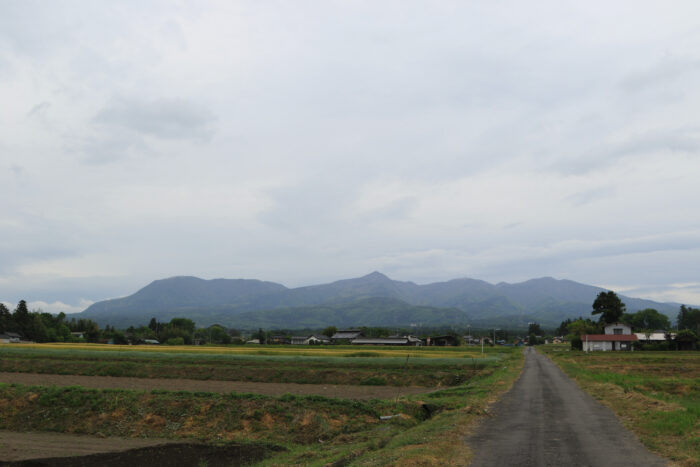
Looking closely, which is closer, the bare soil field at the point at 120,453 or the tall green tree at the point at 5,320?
the bare soil field at the point at 120,453

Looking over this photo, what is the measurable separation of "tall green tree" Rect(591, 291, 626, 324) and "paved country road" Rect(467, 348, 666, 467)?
112387mm

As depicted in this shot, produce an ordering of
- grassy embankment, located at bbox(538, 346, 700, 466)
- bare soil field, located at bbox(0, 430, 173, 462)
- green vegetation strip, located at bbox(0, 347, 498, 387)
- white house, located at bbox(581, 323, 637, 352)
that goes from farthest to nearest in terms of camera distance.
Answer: white house, located at bbox(581, 323, 637, 352), green vegetation strip, located at bbox(0, 347, 498, 387), bare soil field, located at bbox(0, 430, 173, 462), grassy embankment, located at bbox(538, 346, 700, 466)

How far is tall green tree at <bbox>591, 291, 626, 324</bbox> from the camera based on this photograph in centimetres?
12406

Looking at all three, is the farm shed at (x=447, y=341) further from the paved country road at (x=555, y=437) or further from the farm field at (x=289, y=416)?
the paved country road at (x=555, y=437)

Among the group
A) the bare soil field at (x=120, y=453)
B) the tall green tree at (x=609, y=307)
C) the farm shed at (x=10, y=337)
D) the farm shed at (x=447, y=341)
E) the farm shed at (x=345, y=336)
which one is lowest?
the farm shed at (x=345, y=336)

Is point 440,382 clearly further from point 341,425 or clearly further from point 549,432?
point 549,432

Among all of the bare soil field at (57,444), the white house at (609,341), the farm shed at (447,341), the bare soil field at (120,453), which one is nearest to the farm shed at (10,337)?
the farm shed at (447,341)

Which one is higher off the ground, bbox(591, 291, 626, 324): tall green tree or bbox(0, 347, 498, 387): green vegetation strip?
bbox(591, 291, 626, 324): tall green tree

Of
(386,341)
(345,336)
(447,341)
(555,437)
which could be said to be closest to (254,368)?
(555,437)

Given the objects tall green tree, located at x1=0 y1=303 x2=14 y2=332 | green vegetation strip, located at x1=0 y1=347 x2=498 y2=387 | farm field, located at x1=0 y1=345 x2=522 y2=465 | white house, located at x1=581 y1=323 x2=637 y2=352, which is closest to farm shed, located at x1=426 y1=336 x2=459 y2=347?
white house, located at x1=581 y1=323 x2=637 y2=352

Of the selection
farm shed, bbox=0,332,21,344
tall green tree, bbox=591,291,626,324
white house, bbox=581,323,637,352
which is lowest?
farm shed, bbox=0,332,21,344

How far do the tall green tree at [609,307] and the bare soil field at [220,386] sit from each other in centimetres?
10540

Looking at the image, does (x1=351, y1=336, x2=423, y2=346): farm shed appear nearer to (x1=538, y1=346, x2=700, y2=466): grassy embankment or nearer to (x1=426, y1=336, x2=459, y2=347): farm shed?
(x1=426, y1=336, x2=459, y2=347): farm shed

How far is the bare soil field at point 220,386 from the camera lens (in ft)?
120
